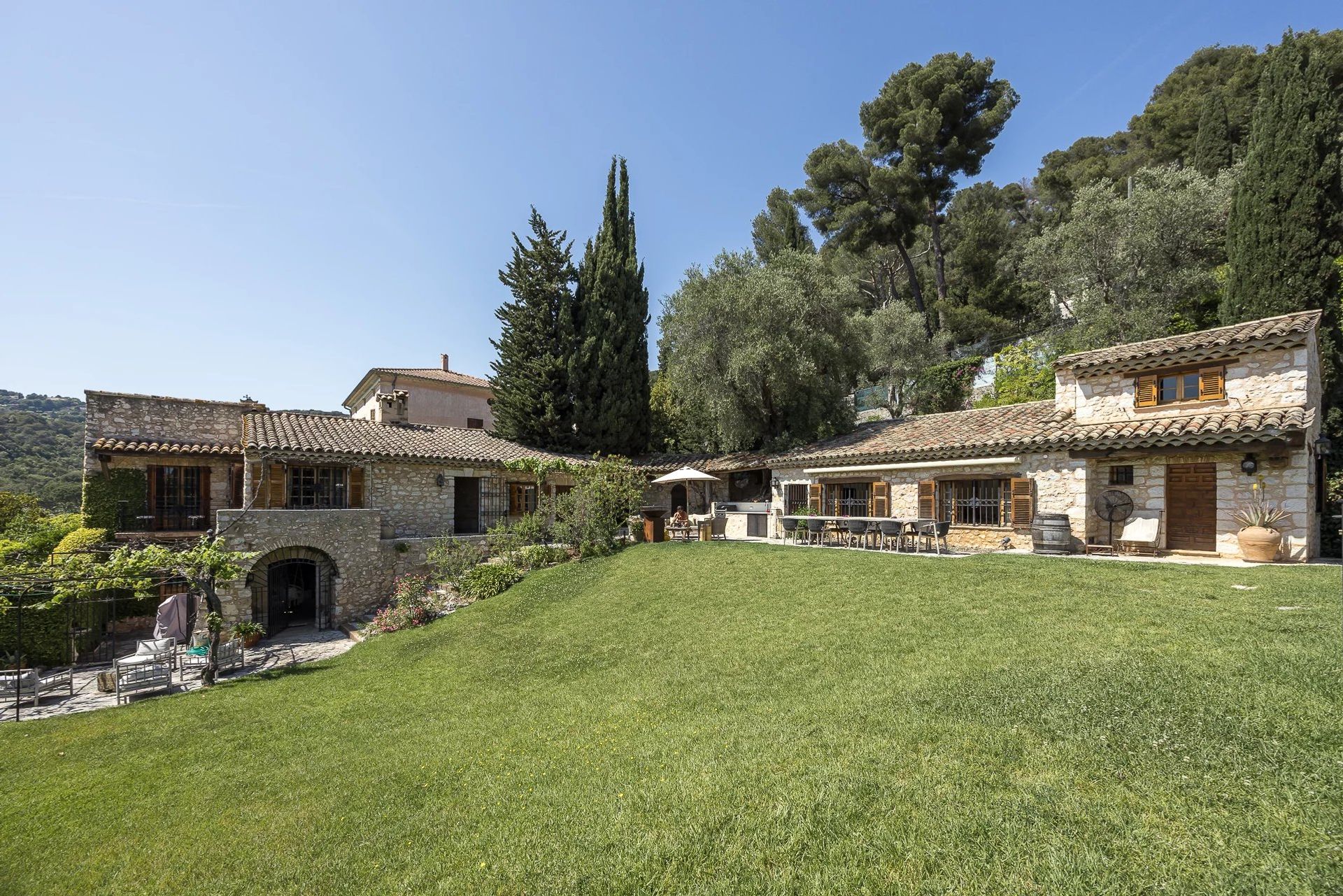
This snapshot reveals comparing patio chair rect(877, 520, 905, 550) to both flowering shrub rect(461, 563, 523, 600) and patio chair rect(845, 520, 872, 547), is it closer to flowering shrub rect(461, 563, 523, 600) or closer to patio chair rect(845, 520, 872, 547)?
patio chair rect(845, 520, 872, 547)

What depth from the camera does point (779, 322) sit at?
22.9 m

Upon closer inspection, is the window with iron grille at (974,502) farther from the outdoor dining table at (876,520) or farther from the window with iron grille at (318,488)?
the window with iron grille at (318,488)

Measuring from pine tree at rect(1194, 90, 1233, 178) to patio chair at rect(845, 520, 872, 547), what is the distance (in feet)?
95.5

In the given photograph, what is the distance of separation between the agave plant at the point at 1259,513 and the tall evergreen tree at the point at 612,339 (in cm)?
2148

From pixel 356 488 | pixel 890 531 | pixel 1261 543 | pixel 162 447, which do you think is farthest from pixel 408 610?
pixel 1261 543

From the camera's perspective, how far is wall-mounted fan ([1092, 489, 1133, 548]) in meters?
13.5

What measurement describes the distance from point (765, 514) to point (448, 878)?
1696 cm

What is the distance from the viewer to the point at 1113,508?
1355cm

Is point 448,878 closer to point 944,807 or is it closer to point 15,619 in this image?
point 944,807

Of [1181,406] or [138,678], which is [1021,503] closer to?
[1181,406]

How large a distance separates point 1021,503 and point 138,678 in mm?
20623

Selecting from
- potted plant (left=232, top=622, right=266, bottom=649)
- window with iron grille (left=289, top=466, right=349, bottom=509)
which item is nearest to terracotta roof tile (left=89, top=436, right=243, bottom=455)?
window with iron grille (left=289, top=466, right=349, bottom=509)

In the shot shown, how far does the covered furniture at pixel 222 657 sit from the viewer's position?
12023 mm

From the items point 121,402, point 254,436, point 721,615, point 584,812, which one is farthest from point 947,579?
point 121,402
